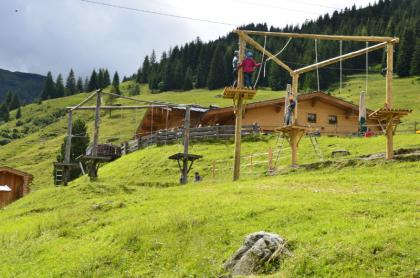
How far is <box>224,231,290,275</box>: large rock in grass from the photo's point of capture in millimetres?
13961

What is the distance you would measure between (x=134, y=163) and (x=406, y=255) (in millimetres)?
37971

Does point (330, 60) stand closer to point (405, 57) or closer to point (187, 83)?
point (405, 57)

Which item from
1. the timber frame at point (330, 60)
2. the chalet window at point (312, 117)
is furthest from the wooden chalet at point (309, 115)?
the timber frame at point (330, 60)

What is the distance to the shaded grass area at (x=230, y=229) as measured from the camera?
13.4m

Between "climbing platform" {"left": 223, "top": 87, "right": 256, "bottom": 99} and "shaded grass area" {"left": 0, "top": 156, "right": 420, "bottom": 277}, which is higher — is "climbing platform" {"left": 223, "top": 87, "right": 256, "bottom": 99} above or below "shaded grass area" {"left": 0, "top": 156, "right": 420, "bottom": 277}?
above

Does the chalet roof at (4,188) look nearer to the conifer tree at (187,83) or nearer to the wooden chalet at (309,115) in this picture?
the wooden chalet at (309,115)

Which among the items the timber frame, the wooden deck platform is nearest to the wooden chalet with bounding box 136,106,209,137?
the timber frame

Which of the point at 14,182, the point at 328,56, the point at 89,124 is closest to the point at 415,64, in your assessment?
the point at 328,56

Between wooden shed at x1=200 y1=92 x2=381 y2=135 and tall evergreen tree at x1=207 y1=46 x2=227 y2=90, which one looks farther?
tall evergreen tree at x1=207 y1=46 x2=227 y2=90

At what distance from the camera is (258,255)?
14039 mm

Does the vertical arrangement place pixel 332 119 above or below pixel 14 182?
above

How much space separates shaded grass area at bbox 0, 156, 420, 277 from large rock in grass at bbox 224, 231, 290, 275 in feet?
1.23

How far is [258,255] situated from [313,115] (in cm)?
4938

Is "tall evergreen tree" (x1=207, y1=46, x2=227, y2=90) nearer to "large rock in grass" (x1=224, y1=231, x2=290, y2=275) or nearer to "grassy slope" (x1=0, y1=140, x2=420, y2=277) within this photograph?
"grassy slope" (x1=0, y1=140, x2=420, y2=277)
